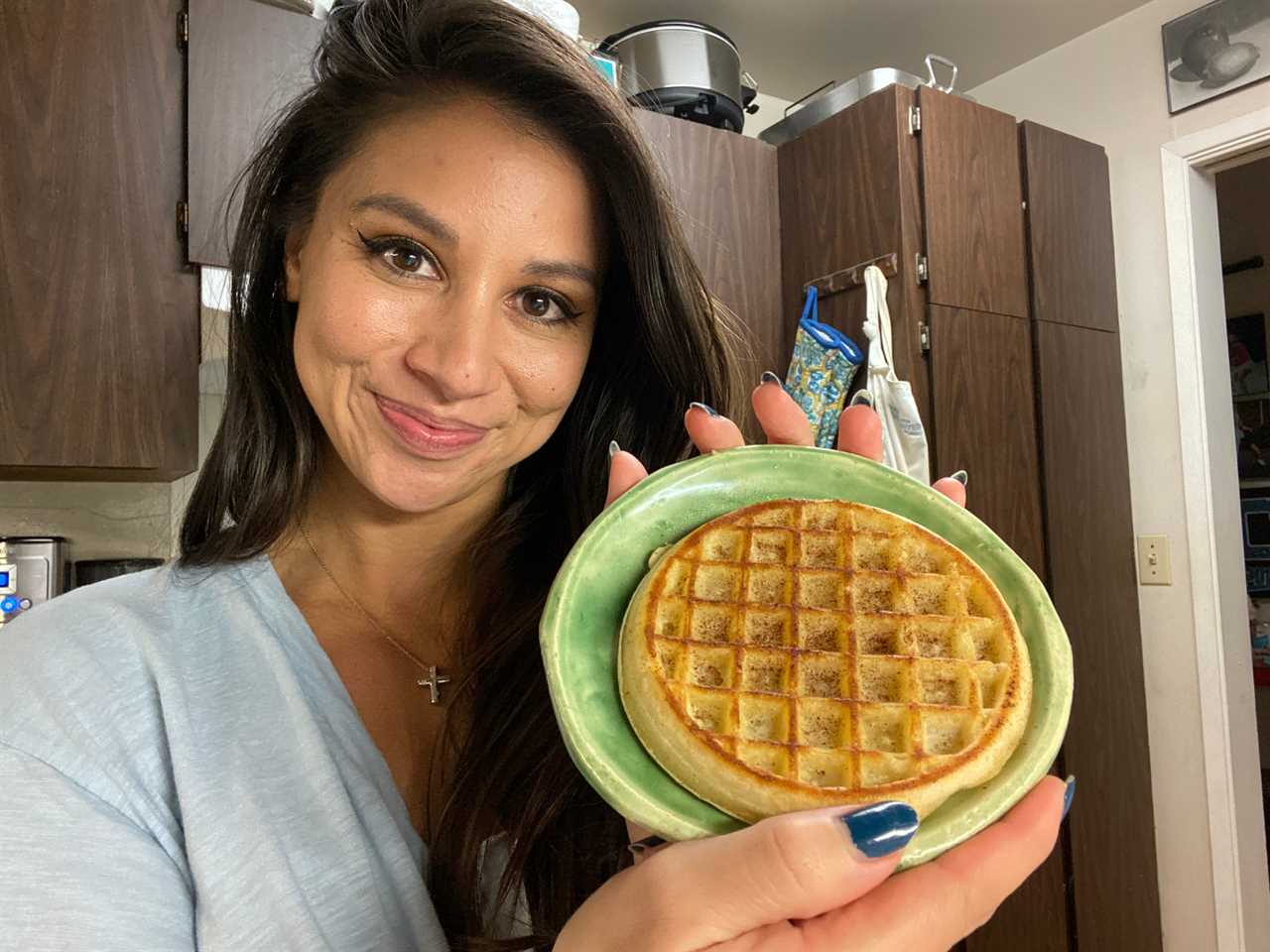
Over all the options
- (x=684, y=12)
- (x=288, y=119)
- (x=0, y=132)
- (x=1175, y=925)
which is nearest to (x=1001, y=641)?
(x=288, y=119)

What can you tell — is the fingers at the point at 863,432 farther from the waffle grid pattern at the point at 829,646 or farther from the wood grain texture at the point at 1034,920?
the wood grain texture at the point at 1034,920

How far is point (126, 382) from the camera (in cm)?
181

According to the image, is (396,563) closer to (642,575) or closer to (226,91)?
(642,575)

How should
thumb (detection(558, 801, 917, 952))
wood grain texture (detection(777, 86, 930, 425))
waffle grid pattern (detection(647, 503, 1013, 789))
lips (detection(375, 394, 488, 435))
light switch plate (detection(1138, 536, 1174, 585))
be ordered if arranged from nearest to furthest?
thumb (detection(558, 801, 917, 952)) < waffle grid pattern (detection(647, 503, 1013, 789)) < lips (detection(375, 394, 488, 435)) < wood grain texture (detection(777, 86, 930, 425)) < light switch plate (detection(1138, 536, 1174, 585))

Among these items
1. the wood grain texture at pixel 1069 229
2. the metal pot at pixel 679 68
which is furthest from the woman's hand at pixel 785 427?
the wood grain texture at pixel 1069 229

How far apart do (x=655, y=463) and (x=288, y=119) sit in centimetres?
64

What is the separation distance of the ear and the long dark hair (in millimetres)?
27

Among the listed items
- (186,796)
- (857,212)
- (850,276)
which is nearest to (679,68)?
(857,212)

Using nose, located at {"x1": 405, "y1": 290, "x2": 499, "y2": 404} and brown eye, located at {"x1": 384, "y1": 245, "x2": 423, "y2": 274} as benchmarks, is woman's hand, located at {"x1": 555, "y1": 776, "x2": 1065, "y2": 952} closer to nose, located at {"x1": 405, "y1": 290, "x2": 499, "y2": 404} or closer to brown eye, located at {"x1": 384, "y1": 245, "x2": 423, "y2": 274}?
nose, located at {"x1": 405, "y1": 290, "x2": 499, "y2": 404}

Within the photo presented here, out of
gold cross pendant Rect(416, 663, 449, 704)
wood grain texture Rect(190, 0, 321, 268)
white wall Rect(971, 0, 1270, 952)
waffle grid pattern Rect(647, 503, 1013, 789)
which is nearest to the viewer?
waffle grid pattern Rect(647, 503, 1013, 789)

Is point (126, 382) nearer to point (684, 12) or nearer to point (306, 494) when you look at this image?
point (306, 494)

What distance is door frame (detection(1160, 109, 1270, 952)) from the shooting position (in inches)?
Answer: 97.5

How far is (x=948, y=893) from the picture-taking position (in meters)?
0.47

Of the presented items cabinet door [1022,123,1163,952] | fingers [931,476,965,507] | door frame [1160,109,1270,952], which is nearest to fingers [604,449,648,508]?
fingers [931,476,965,507]
